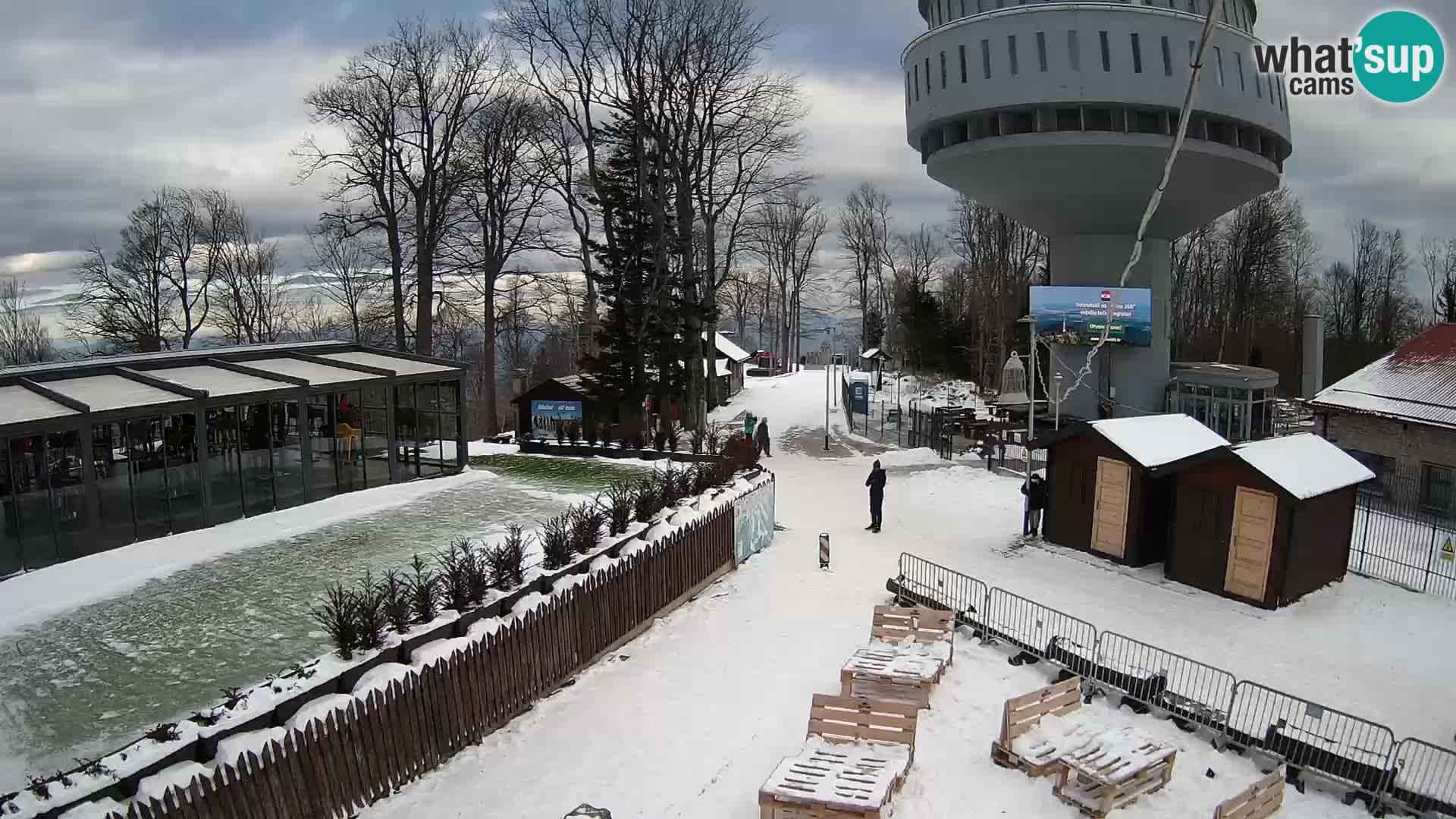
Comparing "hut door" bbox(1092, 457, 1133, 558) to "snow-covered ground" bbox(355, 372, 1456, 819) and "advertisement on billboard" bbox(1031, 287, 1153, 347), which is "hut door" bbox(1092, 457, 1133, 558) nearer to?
"snow-covered ground" bbox(355, 372, 1456, 819)

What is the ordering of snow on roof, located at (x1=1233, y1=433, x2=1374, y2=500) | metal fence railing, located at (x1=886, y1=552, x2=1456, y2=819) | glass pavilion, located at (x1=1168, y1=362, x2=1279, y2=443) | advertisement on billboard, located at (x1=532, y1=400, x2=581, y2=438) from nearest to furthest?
metal fence railing, located at (x1=886, y1=552, x2=1456, y2=819) < snow on roof, located at (x1=1233, y1=433, x2=1374, y2=500) < advertisement on billboard, located at (x1=532, y1=400, x2=581, y2=438) < glass pavilion, located at (x1=1168, y1=362, x2=1279, y2=443)

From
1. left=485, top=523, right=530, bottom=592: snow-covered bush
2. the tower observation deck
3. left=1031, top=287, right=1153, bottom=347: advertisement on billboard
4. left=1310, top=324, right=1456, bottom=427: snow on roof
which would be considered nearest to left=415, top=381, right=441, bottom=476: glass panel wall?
left=485, top=523, right=530, bottom=592: snow-covered bush

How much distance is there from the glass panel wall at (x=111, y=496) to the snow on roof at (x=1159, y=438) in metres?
19.1

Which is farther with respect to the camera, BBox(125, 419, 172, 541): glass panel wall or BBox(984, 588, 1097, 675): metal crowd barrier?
BBox(125, 419, 172, 541): glass panel wall

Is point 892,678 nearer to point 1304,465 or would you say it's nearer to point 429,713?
point 429,713

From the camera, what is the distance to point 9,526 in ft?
46.7

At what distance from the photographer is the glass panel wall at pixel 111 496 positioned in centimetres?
1566

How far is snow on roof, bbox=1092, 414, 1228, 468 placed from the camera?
15.9 meters

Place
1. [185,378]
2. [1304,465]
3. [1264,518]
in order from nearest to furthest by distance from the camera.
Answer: [1264,518] → [1304,465] → [185,378]

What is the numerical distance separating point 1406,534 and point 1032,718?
15240 mm

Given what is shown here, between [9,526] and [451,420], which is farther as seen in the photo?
[451,420]

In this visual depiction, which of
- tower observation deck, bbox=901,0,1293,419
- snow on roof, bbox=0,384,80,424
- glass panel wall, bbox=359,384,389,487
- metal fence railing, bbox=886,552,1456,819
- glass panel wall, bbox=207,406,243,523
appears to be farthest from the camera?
tower observation deck, bbox=901,0,1293,419

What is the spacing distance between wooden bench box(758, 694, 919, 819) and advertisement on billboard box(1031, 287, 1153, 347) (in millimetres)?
23666

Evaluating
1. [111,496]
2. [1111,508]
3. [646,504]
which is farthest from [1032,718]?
[111,496]
